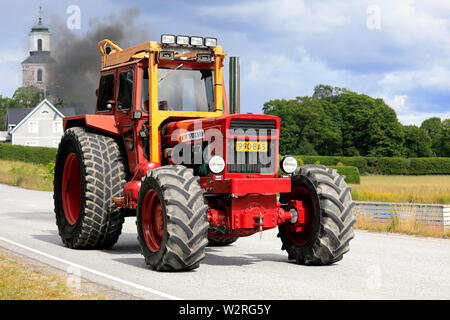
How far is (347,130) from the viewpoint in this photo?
9425 centimetres

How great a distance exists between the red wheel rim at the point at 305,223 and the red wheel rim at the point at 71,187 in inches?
172

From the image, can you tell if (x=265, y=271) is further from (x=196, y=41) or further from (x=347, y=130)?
(x=347, y=130)

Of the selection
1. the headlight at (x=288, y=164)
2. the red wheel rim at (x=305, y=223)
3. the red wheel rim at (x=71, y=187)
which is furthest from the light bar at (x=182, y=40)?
the red wheel rim at (x=71, y=187)

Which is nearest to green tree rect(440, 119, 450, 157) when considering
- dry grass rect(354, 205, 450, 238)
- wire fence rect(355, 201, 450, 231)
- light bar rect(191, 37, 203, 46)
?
wire fence rect(355, 201, 450, 231)

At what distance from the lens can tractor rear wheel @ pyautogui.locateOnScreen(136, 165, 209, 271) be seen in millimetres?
8758

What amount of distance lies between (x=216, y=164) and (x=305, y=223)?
5.46ft

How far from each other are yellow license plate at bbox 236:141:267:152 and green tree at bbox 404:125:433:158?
85673 mm

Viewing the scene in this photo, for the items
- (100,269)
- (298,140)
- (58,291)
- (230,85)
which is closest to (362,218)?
(230,85)

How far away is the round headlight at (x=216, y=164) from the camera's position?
9.45 metres

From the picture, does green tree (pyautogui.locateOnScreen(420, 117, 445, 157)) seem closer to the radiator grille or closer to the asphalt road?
the asphalt road

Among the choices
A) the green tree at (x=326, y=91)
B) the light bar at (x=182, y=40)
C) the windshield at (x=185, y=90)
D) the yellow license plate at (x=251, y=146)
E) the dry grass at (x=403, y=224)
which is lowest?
the dry grass at (x=403, y=224)

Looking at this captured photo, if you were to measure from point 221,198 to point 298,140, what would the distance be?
83234 mm

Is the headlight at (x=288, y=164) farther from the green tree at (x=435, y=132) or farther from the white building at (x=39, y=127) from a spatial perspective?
the green tree at (x=435, y=132)

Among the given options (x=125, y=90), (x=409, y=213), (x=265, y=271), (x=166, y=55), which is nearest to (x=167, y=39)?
(x=166, y=55)
